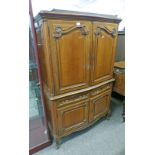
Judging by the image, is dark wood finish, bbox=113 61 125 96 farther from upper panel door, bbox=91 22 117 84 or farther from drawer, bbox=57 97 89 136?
drawer, bbox=57 97 89 136

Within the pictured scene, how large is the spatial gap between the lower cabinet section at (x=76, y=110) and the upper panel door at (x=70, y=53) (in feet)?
0.52

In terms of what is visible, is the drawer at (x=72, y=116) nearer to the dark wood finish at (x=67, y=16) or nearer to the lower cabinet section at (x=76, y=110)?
the lower cabinet section at (x=76, y=110)

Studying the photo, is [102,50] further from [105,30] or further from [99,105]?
[99,105]

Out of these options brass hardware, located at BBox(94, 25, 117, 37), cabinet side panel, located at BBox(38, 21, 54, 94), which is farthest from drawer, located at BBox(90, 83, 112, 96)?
brass hardware, located at BBox(94, 25, 117, 37)

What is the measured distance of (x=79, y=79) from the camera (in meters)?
1.77

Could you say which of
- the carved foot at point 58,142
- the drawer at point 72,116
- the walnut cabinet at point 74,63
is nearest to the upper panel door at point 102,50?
the walnut cabinet at point 74,63

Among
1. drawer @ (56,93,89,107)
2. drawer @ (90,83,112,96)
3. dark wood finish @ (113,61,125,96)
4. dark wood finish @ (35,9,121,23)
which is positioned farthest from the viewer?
dark wood finish @ (113,61,125,96)

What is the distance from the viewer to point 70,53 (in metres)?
1.61

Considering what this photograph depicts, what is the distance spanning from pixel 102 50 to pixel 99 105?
807mm

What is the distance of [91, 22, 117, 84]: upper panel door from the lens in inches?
69.9

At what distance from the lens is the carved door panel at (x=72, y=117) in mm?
1780
